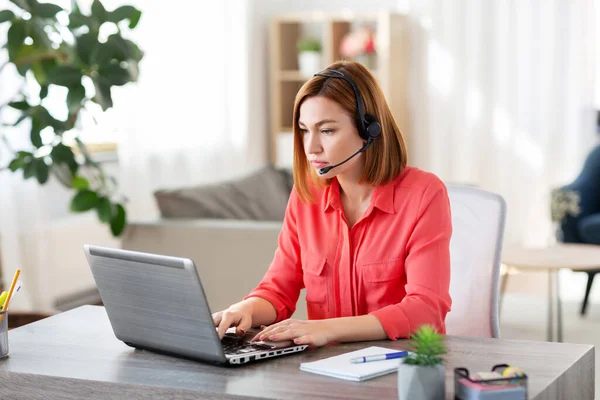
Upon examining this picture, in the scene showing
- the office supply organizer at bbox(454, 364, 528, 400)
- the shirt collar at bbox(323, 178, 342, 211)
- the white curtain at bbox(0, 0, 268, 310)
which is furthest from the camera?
the white curtain at bbox(0, 0, 268, 310)

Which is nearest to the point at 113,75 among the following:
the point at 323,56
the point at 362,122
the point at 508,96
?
the point at 362,122

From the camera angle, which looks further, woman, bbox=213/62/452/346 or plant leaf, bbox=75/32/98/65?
plant leaf, bbox=75/32/98/65

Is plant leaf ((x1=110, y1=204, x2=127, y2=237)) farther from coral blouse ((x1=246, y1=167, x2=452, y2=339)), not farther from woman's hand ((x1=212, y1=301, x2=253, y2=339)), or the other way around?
woman's hand ((x1=212, y1=301, x2=253, y2=339))

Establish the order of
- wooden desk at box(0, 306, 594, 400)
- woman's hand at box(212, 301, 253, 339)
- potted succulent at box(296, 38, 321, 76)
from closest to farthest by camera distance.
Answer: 1. wooden desk at box(0, 306, 594, 400)
2. woman's hand at box(212, 301, 253, 339)
3. potted succulent at box(296, 38, 321, 76)

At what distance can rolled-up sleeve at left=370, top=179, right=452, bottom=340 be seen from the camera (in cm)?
169

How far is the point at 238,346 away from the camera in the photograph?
62.8 inches

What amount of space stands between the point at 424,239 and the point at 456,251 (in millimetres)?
331

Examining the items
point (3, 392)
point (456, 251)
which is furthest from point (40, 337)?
point (456, 251)

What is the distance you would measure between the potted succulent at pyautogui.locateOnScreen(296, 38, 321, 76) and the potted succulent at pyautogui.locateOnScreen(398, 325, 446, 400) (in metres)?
4.95

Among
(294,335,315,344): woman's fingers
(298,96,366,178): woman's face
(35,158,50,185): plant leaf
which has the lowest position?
(294,335,315,344): woman's fingers

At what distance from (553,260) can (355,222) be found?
2.28 metres

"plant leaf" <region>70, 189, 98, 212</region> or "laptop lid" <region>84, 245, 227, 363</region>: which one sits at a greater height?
"laptop lid" <region>84, 245, 227, 363</region>

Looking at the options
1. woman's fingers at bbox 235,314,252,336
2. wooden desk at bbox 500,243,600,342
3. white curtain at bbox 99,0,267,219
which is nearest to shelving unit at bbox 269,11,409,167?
white curtain at bbox 99,0,267,219

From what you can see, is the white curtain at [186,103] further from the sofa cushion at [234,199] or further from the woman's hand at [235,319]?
the woman's hand at [235,319]
